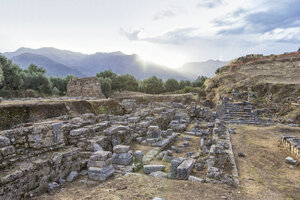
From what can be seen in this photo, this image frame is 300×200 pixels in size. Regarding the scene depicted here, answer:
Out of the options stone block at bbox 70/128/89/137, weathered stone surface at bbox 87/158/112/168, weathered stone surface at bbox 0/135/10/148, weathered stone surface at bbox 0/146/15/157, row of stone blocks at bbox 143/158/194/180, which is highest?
weathered stone surface at bbox 0/135/10/148

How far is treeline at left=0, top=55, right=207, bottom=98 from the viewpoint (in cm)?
2617

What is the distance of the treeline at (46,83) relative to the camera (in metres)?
26.2

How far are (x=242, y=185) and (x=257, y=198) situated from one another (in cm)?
85

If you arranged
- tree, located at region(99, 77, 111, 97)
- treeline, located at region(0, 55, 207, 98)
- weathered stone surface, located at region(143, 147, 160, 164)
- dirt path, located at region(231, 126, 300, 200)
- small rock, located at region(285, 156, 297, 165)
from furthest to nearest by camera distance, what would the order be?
tree, located at region(99, 77, 111, 97), treeline, located at region(0, 55, 207, 98), small rock, located at region(285, 156, 297, 165), weathered stone surface, located at region(143, 147, 160, 164), dirt path, located at region(231, 126, 300, 200)

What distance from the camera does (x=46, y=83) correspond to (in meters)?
30.5

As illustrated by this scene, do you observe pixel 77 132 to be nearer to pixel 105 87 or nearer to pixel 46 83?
pixel 46 83

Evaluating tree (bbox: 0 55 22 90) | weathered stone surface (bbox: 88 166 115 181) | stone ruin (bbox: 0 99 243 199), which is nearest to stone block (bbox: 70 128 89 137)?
stone ruin (bbox: 0 99 243 199)

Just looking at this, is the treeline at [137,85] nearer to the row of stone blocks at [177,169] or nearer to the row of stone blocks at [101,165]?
the row of stone blocks at [101,165]

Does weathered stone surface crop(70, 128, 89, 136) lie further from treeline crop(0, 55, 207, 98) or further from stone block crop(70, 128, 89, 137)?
treeline crop(0, 55, 207, 98)

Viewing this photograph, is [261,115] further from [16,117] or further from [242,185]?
[16,117]

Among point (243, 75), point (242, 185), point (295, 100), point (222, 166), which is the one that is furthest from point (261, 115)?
point (242, 185)

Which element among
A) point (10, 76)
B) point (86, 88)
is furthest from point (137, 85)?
point (10, 76)

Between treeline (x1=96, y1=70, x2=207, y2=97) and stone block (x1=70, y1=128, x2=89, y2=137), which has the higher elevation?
treeline (x1=96, y1=70, x2=207, y2=97)

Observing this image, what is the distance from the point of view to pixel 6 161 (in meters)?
4.80
